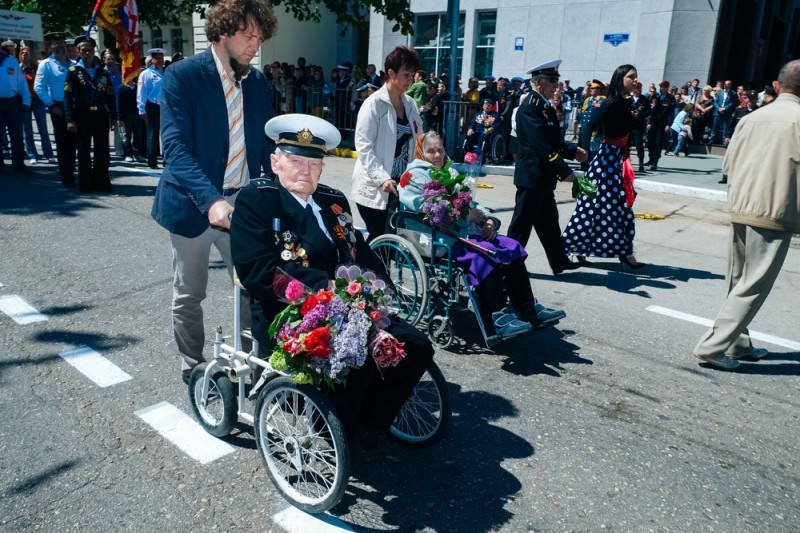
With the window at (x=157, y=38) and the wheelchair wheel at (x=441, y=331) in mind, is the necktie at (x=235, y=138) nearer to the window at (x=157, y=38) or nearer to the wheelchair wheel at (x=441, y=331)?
the wheelchair wheel at (x=441, y=331)

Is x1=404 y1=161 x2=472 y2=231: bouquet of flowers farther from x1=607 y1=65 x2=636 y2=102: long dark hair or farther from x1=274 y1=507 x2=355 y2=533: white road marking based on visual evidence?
x1=607 y1=65 x2=636 y2=102: long dark hair

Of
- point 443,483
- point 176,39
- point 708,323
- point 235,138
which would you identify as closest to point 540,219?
point 708,323

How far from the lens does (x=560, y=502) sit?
312 cm

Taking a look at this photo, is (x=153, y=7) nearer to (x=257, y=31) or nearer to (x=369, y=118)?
(x=369, y=118)

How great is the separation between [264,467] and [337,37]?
28.3m

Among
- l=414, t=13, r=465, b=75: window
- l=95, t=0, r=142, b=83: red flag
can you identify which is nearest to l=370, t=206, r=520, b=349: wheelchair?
l=95, t=0, r=142, b=83: red flag

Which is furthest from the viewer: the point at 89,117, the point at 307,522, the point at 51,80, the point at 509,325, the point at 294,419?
the point at 51,80

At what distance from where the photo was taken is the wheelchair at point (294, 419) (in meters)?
2.80

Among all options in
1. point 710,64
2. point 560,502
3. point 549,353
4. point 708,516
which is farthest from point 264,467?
point 710,64

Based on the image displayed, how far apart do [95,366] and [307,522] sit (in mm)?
2217

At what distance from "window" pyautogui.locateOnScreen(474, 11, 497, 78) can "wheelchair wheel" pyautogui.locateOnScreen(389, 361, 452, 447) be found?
21.3 metres

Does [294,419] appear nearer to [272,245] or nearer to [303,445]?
[303,445]

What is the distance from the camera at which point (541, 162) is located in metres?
6.27

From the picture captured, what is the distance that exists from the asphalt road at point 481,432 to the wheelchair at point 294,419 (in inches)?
5.1
